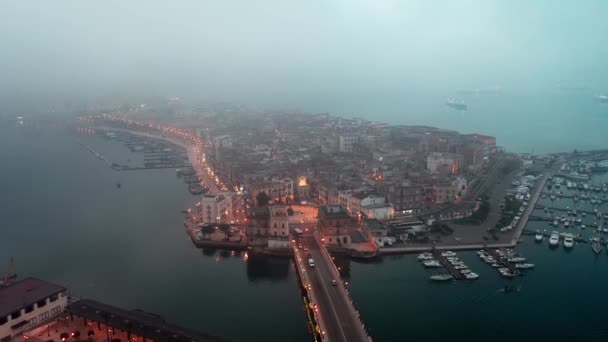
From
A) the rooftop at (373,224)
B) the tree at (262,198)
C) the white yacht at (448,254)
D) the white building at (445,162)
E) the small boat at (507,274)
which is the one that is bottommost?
the small boat at (507,274)

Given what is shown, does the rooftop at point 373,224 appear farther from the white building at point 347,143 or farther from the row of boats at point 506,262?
the white building at point 347,143

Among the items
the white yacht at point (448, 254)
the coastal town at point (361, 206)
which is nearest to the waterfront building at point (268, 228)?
the coastal town at point (361, 206)

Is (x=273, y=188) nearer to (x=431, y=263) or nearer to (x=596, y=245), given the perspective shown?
(x=431, y=263)

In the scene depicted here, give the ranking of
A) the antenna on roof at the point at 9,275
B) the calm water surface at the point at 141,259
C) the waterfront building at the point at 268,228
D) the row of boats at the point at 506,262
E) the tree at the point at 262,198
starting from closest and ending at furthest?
the calm water surface at the point at 141,259 → the antenna on roof at the point at 9,275 → the row of boats at the point at 506,262 → the waterfront building at the point at 268,228 → the tree at the point at 262,198

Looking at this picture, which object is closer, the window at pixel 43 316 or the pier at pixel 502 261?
the window at pixel 43 316

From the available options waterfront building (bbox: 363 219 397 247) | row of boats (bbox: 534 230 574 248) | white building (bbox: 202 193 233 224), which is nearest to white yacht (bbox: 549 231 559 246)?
row of boats (bbox: 534 230 574 248)

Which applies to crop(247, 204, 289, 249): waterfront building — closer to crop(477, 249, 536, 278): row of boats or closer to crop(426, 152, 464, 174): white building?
crop(477, 249, 536, 278): row of boats
